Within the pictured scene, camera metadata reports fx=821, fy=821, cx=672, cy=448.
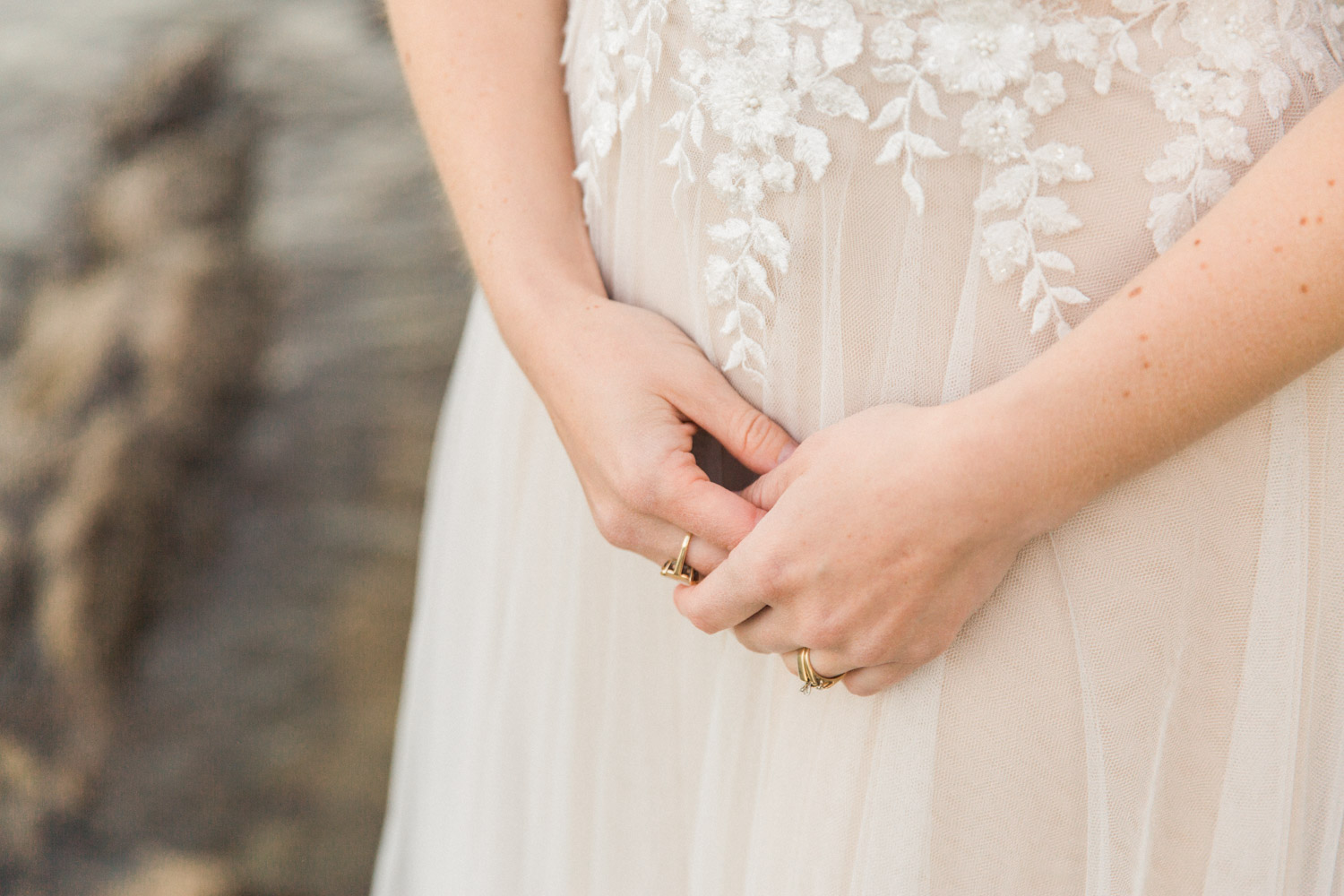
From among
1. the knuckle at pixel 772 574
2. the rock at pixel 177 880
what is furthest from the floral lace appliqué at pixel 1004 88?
the rock at pixel 177 880

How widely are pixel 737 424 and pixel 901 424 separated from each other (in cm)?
13

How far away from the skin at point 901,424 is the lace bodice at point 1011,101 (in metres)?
0.05

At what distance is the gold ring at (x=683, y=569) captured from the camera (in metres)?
0.62

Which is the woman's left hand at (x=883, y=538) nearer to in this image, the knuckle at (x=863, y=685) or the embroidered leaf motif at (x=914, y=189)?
the knuckle at (x=863, y=685)

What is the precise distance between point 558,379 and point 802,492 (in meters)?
0.23

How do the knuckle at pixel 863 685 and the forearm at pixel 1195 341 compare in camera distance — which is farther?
the knuckle at pixel 863 685

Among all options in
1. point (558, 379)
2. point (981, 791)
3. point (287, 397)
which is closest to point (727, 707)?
point (981, 791)

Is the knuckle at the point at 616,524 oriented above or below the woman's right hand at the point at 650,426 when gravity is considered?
below

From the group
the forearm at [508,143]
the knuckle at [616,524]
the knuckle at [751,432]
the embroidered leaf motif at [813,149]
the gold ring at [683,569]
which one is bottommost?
the gold ring at [683,569]

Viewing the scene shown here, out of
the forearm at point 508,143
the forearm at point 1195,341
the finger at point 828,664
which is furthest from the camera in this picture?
the forearm at point 508,143

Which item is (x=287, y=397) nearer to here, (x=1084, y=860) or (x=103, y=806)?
(x=103, y=806)

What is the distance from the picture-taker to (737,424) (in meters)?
0.61

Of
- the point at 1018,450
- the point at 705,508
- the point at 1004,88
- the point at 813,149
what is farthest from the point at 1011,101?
the point at 705,508

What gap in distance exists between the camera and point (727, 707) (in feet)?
2.31
